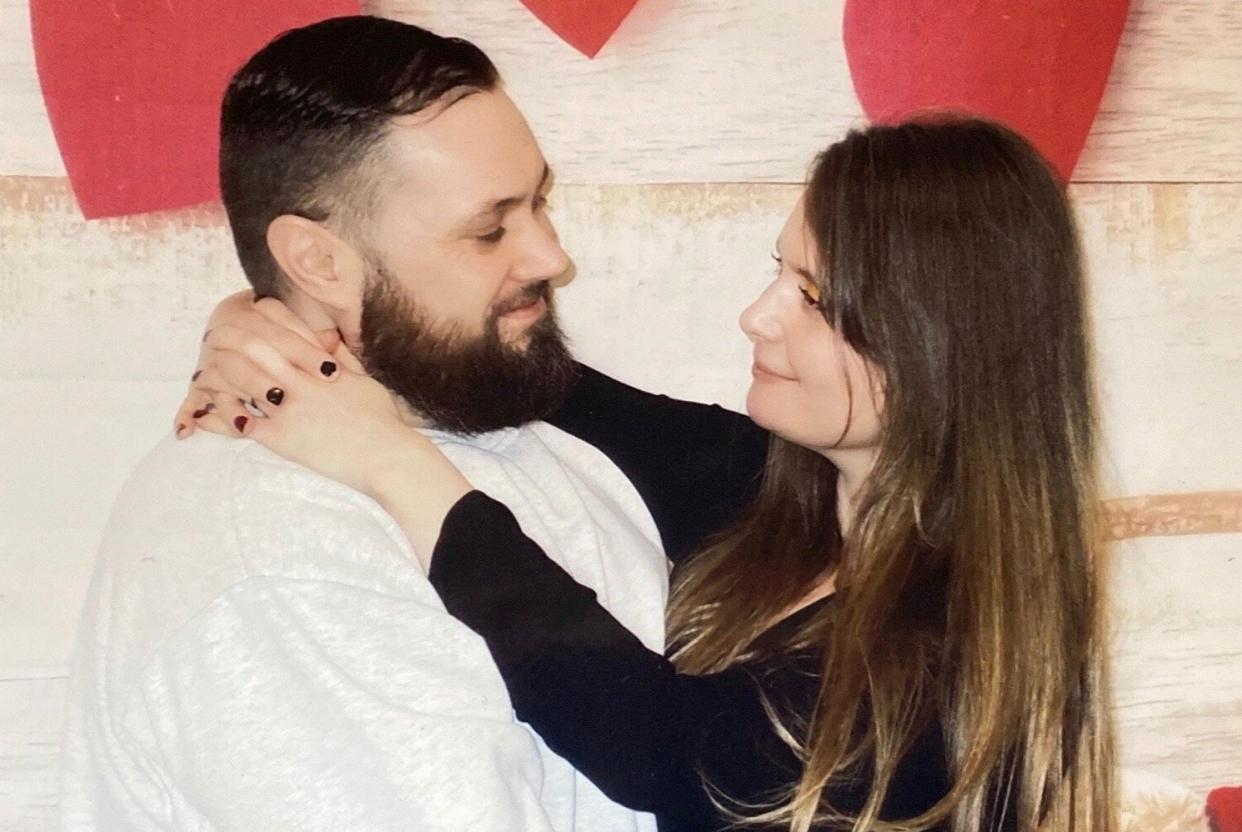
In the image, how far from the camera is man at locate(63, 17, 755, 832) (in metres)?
0.92

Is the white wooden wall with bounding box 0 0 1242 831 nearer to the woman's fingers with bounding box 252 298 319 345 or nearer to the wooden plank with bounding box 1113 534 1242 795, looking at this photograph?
the wooden plank with bounding box 1113 534 1242 795

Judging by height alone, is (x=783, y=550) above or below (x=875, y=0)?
below

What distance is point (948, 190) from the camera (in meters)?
1.05

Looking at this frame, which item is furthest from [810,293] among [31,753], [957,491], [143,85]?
[31,753]

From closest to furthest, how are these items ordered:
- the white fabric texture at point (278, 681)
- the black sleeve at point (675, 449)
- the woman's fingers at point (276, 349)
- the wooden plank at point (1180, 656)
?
the white fabric texture at point (278, 681)
the woman's fingers at point (276, 349)
the black sleeve at point (675, 449)
the wooden plank at point (1180, 656)

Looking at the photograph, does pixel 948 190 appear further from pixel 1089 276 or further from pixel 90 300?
pixel 90 300

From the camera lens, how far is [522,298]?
1.14m

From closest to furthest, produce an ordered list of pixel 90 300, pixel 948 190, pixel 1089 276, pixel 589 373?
pixel 948 190, pixel 90 300, pixel 589 373, pixel 1089 276

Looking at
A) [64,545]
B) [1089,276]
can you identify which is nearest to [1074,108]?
[1089,276]

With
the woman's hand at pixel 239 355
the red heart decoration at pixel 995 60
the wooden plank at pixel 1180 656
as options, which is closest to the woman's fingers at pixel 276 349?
the woman's hand at pixel 239 355

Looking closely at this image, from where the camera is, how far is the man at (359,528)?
921mm

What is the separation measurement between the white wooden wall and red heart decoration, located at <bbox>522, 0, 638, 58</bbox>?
0.04ft

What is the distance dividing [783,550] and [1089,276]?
0.48m

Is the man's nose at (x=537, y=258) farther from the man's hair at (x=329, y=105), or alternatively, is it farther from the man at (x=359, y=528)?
the man's hair at (x=329, y=105)
